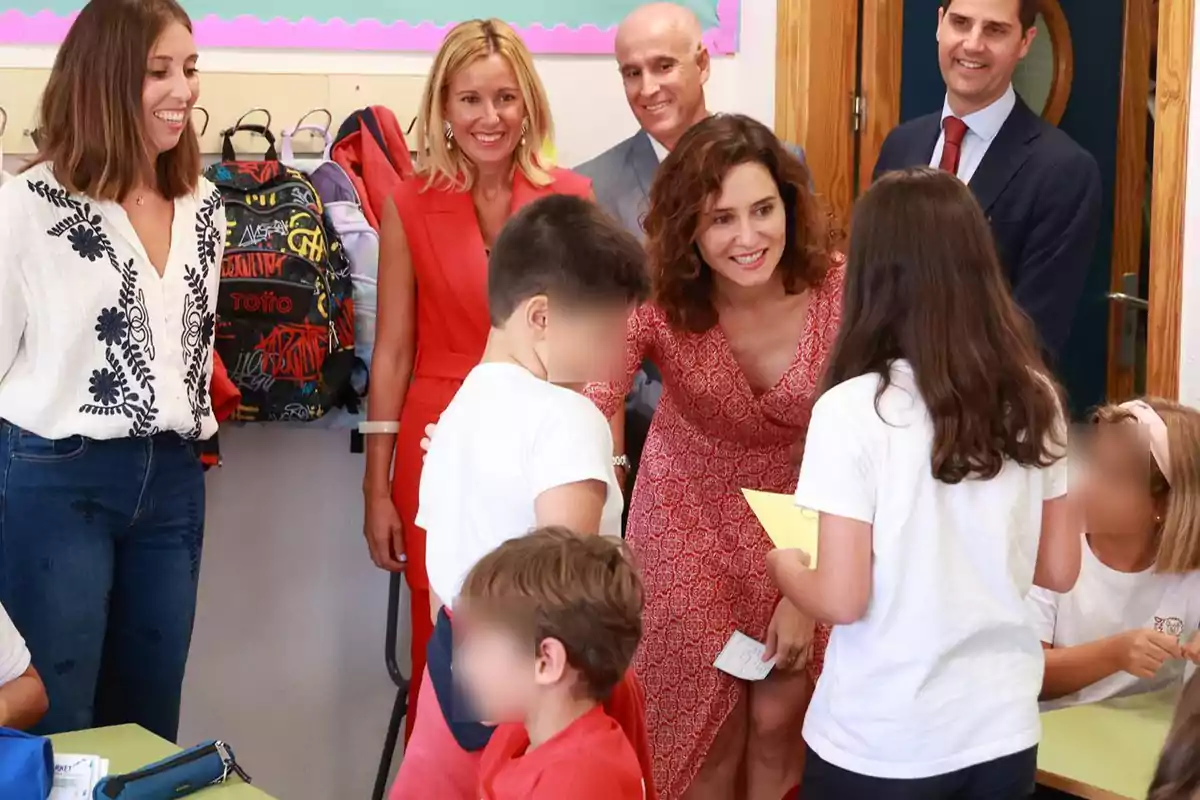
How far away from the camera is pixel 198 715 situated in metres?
3.12

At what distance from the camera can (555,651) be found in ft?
4.59

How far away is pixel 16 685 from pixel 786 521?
105 centimetres

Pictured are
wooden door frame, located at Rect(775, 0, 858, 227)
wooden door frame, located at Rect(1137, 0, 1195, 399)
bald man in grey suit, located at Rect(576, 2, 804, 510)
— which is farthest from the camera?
wooden door frame, located at Rect(775, 0, 858, 227)

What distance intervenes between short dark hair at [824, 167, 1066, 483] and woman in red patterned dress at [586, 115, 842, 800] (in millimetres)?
428

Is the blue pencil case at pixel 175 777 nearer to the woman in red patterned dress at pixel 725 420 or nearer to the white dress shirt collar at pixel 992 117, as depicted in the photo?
the woman in red patterned dress at pixel 725 420

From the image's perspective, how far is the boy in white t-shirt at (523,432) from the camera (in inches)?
59.1

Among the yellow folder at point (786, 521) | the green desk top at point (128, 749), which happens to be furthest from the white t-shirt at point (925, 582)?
the green desk top at point (128, 749)

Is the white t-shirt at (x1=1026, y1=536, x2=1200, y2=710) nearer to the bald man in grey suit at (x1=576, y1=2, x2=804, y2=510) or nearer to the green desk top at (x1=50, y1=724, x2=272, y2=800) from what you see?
the bald man in grey suit at (x1=576, y1=2, x2=804, y2=510)

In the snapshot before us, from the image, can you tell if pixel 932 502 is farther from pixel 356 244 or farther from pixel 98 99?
pixel 356 244

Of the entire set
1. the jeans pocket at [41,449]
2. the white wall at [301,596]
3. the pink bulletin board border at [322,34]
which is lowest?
the white wall at [301,596]

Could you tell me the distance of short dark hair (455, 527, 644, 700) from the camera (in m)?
1.40

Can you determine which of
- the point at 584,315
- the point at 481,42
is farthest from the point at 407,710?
the point at 584,315

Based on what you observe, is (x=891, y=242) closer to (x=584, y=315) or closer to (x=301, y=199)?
(x=584, y=315)

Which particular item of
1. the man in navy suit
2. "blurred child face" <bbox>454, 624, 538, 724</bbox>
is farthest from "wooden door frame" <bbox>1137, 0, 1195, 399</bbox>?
"blurred child face" <bbox>454, 624, 538, 724</bbox>
